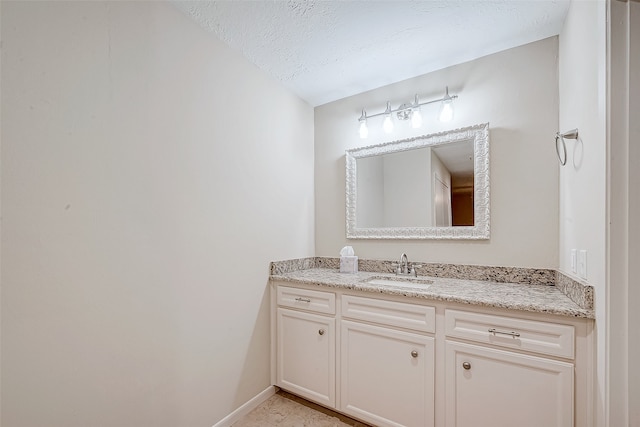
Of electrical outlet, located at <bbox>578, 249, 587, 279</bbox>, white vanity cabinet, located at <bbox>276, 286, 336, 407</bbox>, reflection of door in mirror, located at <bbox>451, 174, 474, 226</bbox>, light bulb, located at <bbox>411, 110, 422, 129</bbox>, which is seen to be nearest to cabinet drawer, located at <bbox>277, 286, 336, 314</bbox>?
white vanity cabinet, located at <bbox>276, 286, 336, 407</bbox>

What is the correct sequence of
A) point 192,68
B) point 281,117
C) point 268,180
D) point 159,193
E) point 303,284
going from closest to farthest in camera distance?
point 159,193, point 192,68, point 303,284, point 268,180, point 281,117

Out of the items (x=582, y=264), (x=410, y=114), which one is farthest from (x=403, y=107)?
(x=582, y=264)

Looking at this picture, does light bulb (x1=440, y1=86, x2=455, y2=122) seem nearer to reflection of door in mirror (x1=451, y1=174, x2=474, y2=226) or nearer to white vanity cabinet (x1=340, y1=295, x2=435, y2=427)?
reflection of door in mirror (x1=451, y1=174, x2=474, y2=226)

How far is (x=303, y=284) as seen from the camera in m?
1.97

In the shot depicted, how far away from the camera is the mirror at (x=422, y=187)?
193cm

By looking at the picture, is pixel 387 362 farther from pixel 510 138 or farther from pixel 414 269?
pixel 510 138

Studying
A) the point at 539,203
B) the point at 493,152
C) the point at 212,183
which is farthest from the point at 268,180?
the point at 539,203

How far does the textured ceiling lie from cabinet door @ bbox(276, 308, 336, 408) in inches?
68.4

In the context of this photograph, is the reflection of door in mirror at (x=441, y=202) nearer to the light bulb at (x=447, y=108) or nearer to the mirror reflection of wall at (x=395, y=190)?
the mirror reflection of wall at (x=395, y=190)

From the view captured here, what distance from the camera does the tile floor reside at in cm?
178

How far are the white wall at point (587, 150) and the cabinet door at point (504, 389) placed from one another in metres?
0.14

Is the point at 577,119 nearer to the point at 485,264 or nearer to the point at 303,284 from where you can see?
the point at 485,264

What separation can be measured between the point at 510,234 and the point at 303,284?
54.0 inches

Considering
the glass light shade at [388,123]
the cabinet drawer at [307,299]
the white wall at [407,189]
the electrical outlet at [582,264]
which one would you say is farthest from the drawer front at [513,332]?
the glass light shade at [388,123]
